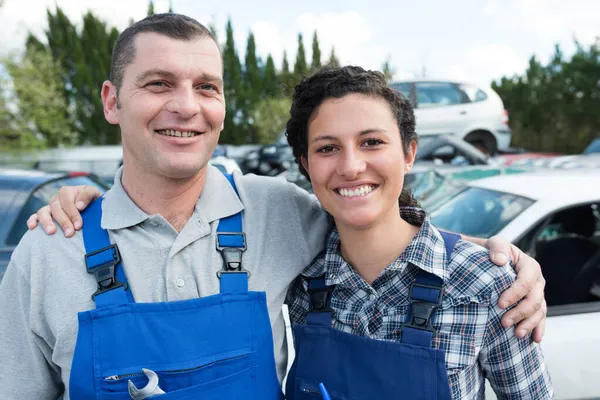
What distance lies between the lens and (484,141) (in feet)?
33.5

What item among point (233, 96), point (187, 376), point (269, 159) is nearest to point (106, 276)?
point (187, 376)

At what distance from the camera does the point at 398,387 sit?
1.55 metres

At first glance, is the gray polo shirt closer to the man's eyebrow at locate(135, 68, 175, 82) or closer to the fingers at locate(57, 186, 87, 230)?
the fingers at locate(57, 186, 87, 230)

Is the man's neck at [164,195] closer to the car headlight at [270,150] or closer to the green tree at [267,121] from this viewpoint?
the car headlight at [270,150]

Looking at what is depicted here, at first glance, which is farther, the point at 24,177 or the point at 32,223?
the point at 24,177

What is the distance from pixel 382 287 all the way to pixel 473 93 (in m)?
9.11

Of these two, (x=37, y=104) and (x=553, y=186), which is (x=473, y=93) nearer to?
(x=553, y=186)

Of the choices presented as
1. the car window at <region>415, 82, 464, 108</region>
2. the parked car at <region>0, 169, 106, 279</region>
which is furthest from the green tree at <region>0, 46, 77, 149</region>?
the parked car at <region>0, 169, 106, 279</region>

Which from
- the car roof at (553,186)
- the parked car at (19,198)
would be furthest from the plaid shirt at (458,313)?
the parked car at (19,198)

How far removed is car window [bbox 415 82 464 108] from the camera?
9.66 meters

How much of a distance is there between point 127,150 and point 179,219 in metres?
0.29

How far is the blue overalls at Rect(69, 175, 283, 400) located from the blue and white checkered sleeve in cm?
69

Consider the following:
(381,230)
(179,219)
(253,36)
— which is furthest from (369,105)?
(253,36)

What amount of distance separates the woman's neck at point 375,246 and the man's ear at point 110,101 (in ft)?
2.91
